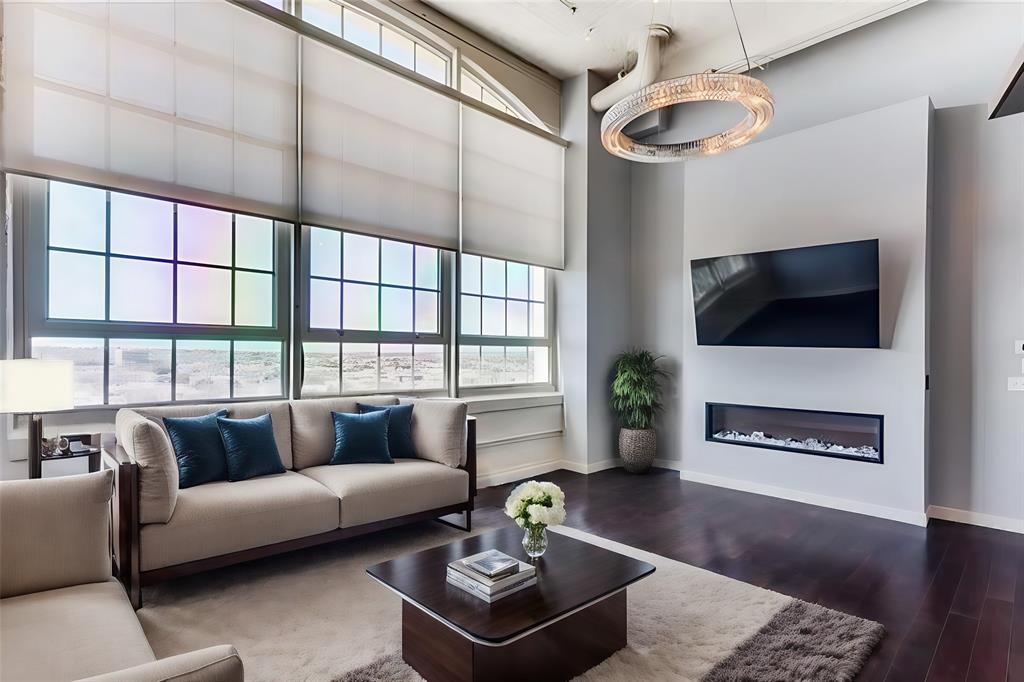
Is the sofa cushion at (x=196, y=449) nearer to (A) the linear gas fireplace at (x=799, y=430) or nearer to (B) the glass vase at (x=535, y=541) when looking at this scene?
(B) the glass vase at (x=535, y=541)

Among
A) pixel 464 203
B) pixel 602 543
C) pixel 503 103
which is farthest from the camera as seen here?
pixel 503 103

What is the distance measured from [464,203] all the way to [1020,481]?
457 cm

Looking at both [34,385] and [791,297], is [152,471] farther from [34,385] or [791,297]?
[791,297]

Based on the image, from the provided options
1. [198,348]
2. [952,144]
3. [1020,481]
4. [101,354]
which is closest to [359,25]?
[198,348]

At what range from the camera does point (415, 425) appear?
3.93 m

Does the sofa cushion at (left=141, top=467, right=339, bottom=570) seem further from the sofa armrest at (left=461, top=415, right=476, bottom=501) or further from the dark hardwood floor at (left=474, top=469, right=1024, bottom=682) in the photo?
the dark hardwood floor at (left=474, top=469, right=1024, bottom=682)

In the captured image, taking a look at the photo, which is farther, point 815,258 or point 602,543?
point 815,258

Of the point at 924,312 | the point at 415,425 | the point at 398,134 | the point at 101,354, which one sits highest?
the point at 398,134

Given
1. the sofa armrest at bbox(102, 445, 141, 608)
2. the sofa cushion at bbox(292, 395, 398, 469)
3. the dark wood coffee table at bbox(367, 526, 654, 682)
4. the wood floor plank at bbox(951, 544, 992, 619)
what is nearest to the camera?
the dark wood coffee table at bbox(367, 526, 654, 682)

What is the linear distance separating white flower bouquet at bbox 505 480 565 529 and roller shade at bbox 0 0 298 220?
2657 millimetres

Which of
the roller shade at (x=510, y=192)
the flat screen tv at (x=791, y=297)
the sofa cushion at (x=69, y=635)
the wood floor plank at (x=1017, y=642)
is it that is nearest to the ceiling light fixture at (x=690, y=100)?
the flat screen tv at (x=791, y=297)

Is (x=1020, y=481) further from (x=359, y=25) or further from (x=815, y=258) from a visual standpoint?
(x=359, y=25)

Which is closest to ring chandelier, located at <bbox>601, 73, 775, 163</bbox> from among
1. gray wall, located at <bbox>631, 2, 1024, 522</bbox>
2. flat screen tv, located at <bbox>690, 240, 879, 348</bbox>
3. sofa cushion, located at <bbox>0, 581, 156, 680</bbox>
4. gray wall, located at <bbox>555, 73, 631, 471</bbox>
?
flat screen tv, located at <bbox>690, 240, 879, 348</bbox>

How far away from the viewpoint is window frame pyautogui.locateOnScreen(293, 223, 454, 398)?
13.0 feet
